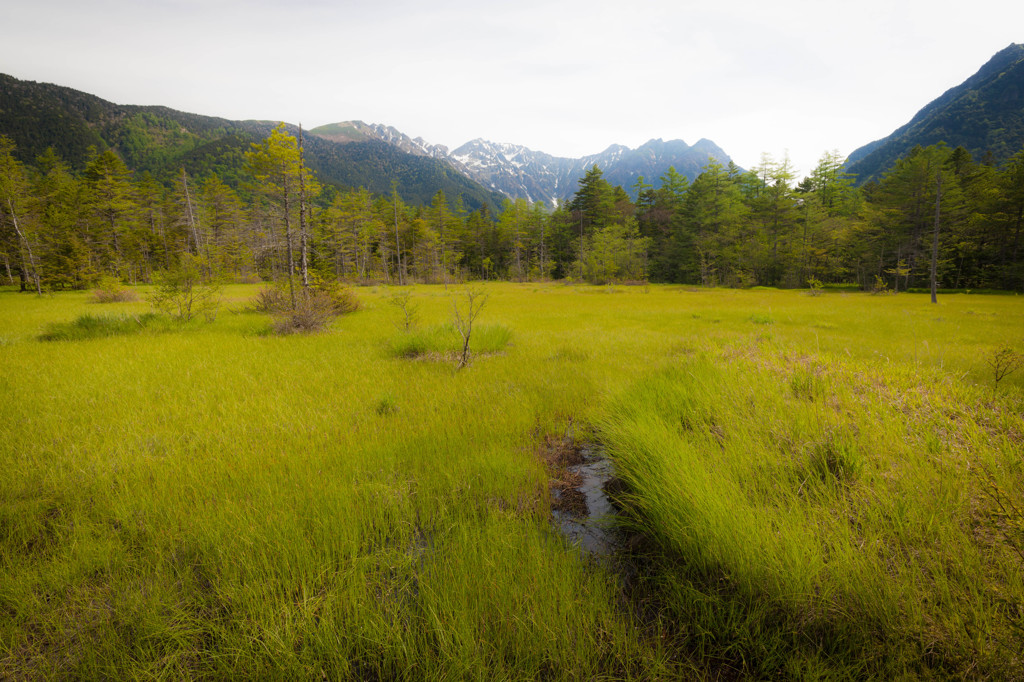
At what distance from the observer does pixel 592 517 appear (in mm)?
3221

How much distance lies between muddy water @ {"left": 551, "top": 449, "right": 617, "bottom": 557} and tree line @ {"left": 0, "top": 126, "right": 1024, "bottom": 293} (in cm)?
1575

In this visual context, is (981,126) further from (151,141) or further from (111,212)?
(151,141)

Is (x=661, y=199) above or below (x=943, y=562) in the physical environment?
above

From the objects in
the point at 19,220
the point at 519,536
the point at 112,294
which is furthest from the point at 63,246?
the point at 519,536

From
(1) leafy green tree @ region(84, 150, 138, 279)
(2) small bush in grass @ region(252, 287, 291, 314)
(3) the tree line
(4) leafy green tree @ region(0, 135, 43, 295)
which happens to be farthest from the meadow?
(1) leafy green tree @ region(84, 150, 138, 279)

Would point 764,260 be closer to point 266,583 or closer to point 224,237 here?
point 266,583

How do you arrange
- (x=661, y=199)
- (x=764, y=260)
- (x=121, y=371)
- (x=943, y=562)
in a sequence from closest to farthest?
(x=943, y=562) → (x=121, y=371) → (x=764, y=260) → (x=661, y=199)

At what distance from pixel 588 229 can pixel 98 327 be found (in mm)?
57884

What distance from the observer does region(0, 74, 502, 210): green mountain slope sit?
314 feet

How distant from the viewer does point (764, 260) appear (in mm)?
42469

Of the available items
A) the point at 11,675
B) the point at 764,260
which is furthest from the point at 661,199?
the point at 11,675

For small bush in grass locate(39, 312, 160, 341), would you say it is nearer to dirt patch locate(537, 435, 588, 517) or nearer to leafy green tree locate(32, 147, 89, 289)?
dirt patch locate(537, 435, 588, 517)

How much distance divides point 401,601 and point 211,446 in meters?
3.73

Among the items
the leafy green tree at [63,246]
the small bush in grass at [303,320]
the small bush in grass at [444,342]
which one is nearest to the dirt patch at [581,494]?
the small bush in grass at [444,342]
